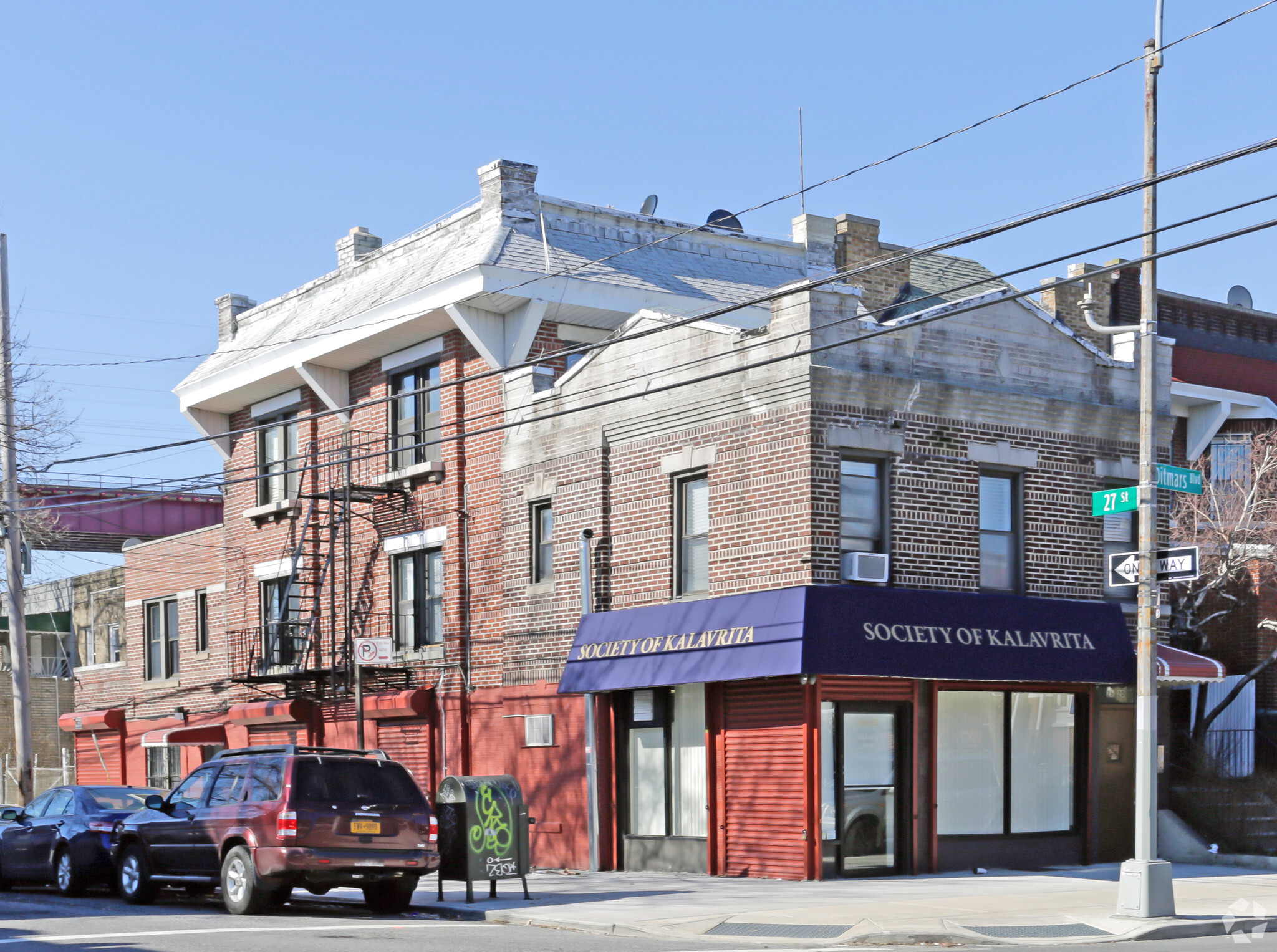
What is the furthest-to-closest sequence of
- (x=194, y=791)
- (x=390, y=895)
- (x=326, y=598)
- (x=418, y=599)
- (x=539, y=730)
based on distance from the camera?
(x=326, y=598) → (x=418, y=599) → (x=539, y=730) → (x=194, y=791) → (x=390, y=895)

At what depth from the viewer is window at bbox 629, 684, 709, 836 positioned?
2141 centimetres

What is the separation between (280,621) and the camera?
2862cm

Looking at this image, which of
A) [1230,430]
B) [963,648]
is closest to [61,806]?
[963,648]

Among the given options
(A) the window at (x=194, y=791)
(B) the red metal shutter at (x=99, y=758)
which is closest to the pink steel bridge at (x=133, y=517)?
(B) the red metal shutter at (x=99, y=758)

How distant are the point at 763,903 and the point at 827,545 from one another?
16.1ft

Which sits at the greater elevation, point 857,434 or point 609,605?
point 857,434

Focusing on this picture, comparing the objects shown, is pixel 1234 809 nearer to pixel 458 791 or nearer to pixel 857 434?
pixel 857 434

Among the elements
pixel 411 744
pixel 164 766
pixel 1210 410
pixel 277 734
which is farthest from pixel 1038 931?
pixel 164 766

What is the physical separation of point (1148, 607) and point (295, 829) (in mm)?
8596

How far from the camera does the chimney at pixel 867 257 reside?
2634 cm

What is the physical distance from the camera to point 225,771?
17484 millimetres

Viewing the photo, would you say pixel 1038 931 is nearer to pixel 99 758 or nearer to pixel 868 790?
pixel 868 790

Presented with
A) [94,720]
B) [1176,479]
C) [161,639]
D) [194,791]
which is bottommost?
[94,720]

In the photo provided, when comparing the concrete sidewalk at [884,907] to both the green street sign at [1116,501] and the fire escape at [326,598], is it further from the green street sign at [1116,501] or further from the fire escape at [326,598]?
the fire escape at [326,598]
